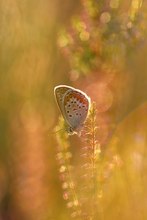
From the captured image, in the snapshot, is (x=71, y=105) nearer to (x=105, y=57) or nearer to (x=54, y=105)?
(x=105, y=57)

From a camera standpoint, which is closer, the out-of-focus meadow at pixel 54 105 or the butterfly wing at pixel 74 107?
the out-of-focus meadow at pixel 54 105

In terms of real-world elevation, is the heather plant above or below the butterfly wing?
above

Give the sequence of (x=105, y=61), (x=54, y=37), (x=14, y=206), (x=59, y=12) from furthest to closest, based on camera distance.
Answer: (x=59, y=12) → (x=54, y=37) → (x=14, y=206) → (x=105, y=61)

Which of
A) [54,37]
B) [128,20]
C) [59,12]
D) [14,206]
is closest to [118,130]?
[128,20]

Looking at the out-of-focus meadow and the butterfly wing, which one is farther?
the butterfly wing

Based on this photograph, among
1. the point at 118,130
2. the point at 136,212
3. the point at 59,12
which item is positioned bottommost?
the point at 136,212

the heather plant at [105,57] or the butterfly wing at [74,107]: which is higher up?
the heather plant at [105,57]

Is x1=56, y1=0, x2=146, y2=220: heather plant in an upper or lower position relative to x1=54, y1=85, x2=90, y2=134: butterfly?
upper

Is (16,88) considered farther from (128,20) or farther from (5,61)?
(128,20)
